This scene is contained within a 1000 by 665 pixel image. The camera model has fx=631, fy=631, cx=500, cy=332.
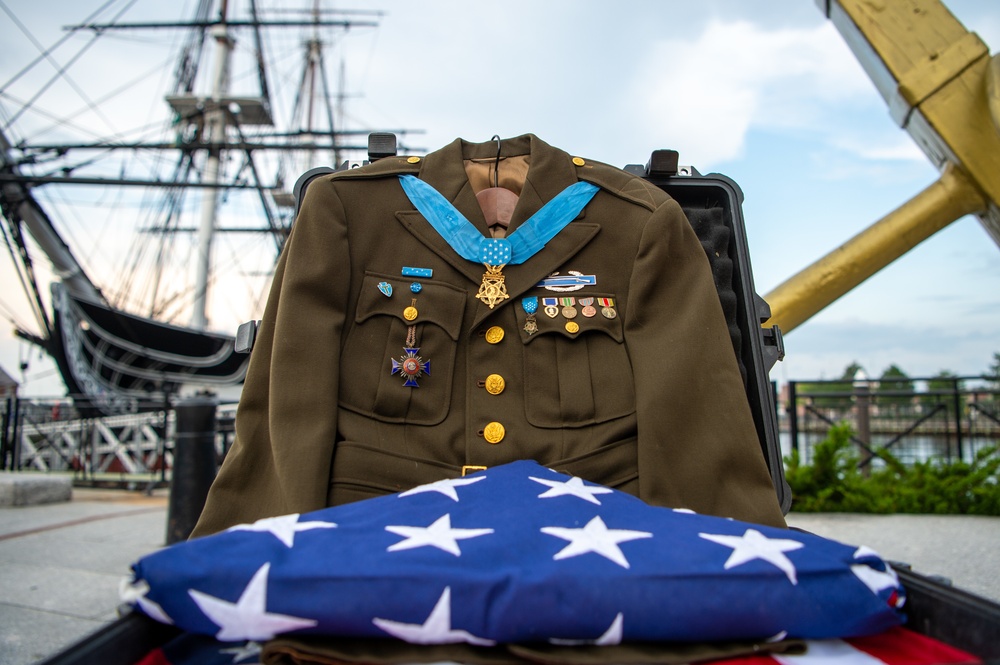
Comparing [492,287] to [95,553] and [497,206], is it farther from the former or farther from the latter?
[95,553]

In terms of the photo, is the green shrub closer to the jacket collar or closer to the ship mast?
the jacket collar

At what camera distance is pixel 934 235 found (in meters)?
5.03

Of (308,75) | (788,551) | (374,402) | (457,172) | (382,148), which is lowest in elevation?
(788,551)

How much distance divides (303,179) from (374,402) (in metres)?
1.03

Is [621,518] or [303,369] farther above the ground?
[303,369]

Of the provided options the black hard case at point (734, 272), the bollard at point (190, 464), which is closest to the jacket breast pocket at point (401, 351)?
the black hard case at point (734, 272)

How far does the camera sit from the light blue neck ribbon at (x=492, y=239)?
1992mm

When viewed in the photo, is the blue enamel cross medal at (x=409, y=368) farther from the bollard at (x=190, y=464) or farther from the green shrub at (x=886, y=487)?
the green shrub at (x=886, y=487)

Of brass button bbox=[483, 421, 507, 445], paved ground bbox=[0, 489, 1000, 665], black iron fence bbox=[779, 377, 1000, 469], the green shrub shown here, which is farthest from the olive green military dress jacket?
black iron fence bbox=[779, 377, 1000, 469]

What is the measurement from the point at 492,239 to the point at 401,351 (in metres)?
0.46

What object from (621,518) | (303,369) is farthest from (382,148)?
(621,518)

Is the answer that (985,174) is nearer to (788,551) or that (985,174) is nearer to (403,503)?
(788,551)

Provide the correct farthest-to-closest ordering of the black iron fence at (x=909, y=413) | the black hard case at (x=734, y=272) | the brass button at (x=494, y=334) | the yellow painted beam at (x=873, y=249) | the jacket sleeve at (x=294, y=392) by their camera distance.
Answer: the black iron fence at (x=909, y=413) → the yellow painted beam at (x=873, y=249) → the black hard case at (x=734, y=272) → the brass button at (x=494, y=334) → the jacket sleeve at (x=294, y=392)

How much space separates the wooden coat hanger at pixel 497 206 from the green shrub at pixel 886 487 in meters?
4.49
